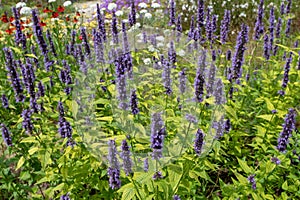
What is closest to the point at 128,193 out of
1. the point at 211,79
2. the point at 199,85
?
the point at 199,85

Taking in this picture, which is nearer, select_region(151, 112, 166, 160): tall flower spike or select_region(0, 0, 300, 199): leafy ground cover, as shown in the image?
select_region(151, 112, 166, 160): tall flower spike

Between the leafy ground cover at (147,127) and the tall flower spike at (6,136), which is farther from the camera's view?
the tall flower spike at (6,136)

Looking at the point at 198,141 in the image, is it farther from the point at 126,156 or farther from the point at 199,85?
the point at 126,156

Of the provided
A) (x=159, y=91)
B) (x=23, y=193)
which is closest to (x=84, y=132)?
(x=159, y=91)

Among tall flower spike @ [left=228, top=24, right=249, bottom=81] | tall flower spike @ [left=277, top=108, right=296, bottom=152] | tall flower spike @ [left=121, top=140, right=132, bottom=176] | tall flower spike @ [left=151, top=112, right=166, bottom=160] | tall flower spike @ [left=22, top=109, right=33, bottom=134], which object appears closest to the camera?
tall flower spike @ [left=151, top=112, right=166, bottom=160]

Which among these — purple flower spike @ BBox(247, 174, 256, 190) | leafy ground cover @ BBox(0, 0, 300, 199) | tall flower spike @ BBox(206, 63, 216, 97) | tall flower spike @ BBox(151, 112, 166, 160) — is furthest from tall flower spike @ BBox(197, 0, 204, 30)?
tall flower spike @ BBox(151, 112, 166, 160)

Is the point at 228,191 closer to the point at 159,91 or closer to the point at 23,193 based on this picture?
the point at 159,91

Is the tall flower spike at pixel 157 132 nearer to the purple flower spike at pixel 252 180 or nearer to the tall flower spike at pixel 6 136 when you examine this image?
the purple flower spike at pixel 252 180

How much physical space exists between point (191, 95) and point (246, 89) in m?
1.96

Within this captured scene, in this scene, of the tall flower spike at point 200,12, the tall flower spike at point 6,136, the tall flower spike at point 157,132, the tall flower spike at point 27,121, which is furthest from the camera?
the tall flower spike at point 200,12

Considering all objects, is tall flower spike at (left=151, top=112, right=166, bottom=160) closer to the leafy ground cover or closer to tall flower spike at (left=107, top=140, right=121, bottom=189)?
the leafy ground cover

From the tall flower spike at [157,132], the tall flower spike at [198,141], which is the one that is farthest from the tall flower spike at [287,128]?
the tall flower spike at [157,132]

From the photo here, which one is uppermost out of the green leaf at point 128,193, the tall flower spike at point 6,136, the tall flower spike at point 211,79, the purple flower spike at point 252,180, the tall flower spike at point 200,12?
the tall flower spike at point 200,12

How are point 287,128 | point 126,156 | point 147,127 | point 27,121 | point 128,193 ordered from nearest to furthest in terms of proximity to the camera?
1. point 126,156
2. point 128,193
3. point 147,127
4. point 287,128
5. point 27,121
